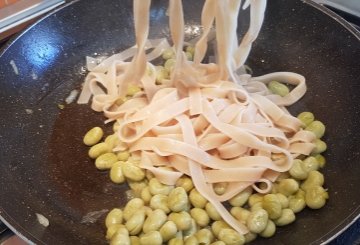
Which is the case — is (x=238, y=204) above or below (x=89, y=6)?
below

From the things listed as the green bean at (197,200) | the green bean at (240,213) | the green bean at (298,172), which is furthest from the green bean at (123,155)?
the green bean at (298,172)

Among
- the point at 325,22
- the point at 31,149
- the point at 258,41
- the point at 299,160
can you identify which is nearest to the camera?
the point at 299,160

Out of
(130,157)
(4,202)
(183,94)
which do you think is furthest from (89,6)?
(4,202)

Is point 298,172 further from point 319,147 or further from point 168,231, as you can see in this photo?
point 168,231

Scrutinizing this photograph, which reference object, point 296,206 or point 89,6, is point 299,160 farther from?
point 89,6

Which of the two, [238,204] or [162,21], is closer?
[238,204]

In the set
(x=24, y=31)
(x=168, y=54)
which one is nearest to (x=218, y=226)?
(x=168, y=54)

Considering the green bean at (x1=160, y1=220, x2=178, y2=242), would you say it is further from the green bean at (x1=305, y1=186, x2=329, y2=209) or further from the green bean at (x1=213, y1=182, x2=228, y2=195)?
the green bean at (x1=305, y1=186, x2=329, y2=209)
